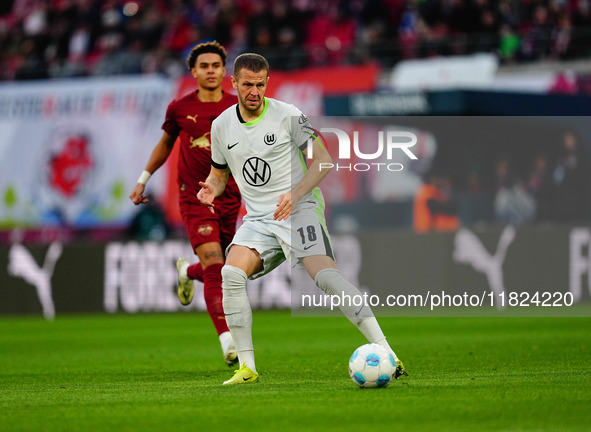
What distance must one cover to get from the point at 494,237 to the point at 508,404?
37.0 ft

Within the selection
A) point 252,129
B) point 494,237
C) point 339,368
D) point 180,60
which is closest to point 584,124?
point 494,237

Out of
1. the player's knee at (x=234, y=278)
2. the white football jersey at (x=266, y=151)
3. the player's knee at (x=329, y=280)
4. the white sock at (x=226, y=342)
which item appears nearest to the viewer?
the player's knee at (x=329, y=280)

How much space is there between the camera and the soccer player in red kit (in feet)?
30.9

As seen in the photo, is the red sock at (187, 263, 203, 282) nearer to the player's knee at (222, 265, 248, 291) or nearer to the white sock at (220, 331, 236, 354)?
the white sock at (220, 331, 236, 354)

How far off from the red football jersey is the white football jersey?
1.87 meters

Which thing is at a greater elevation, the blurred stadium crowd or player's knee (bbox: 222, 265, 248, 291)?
the blurred stadium crowd

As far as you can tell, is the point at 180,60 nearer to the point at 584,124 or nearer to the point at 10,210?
the point at 10,210

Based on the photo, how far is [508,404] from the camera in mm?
5941

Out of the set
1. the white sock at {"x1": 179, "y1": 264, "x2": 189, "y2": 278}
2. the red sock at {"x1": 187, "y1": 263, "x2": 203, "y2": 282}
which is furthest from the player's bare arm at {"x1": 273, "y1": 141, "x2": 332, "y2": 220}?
the white sock at {"x1": 179, "y1": 264, "x2": 189, "y2": 278}

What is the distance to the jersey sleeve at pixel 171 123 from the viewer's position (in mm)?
9578

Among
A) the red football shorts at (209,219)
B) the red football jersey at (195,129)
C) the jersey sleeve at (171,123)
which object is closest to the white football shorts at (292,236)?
the red football shorts at (209,219)

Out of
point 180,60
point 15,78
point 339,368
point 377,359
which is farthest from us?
point 15,78

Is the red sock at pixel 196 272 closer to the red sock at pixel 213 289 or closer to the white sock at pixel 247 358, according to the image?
the red sock at pixel 213 289

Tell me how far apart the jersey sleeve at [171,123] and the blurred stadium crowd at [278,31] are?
10.5 meters
